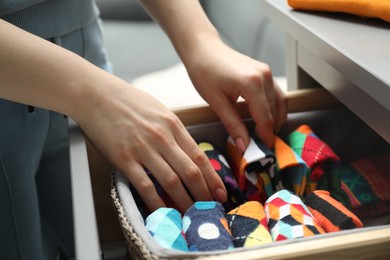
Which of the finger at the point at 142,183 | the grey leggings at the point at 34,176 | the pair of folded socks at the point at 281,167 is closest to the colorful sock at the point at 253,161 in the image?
the pair of folded socks at the point at 281,167

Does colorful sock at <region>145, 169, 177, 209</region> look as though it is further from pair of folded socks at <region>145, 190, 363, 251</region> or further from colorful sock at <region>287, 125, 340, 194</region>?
colorful sock at <region>287, 125, 340, 194</region>

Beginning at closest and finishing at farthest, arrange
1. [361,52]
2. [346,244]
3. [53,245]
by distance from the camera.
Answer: [346,244] → [361,52] → [53,245]

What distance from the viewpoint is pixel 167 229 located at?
1.41 feet

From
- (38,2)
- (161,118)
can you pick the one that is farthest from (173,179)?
(38,2)

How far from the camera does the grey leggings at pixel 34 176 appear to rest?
0.61m

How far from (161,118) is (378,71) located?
0.66 feet

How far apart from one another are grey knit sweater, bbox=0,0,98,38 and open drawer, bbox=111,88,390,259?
0.20 m

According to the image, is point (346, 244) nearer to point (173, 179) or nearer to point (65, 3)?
point (173, 179)

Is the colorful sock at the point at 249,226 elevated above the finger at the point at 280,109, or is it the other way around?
the finger at the point at 280,109

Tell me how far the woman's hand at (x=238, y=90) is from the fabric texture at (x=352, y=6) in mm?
92

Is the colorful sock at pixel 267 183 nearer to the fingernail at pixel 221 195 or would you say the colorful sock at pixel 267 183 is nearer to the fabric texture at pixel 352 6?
the fingernail at pixel 221 195

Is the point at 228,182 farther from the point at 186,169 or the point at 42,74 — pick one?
the point at 42,74

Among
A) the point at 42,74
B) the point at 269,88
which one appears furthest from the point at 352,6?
the point at 42,74

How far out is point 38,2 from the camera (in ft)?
2.04
